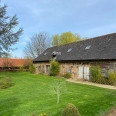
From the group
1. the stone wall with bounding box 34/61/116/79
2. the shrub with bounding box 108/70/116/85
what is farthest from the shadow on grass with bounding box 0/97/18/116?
the stone wall with bounding box 34/61/116/79

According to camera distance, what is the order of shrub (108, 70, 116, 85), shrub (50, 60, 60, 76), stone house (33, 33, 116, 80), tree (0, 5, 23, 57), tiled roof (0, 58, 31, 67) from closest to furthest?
shrub (108, 70, 116, 85) → stone house (33, 33, 116, 80) → tree (0, 5, 23, 57) → shrub (50, 60, 60, 76) → tiled roof (0, 58, 31, 67)

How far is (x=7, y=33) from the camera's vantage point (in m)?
A: 22.2

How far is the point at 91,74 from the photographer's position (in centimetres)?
1833

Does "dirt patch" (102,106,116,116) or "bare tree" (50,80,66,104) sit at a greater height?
"bare tree" (50,80,66,104)

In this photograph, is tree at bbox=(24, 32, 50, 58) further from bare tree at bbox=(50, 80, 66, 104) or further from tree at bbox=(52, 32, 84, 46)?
bare tree at bbox=(50, 80, 66, 104)

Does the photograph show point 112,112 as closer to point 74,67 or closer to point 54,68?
point 74,67

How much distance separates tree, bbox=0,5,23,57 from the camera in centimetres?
2190

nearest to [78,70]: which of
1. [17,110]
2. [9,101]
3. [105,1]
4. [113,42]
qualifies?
[113,42]

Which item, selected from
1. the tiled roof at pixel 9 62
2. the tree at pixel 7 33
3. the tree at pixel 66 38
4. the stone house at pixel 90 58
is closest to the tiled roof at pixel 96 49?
the stone house at pixel 90 58

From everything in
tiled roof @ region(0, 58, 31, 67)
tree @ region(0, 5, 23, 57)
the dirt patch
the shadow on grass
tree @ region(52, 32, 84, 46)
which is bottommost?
the shadow on grass

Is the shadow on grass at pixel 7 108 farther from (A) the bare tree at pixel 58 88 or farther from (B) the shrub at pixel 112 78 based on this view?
(B) the shrub at pixel 112 78

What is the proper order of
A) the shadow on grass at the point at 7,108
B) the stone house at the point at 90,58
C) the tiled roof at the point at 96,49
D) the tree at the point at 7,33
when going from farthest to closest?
the tree at the point at 7,33, the tiled roof at the point at 96,49, the stone house at the point at 90,58, the shadow on grass at the point at 7,108

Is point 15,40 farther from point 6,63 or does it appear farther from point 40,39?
point 40,39

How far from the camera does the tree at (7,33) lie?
21903 mm
